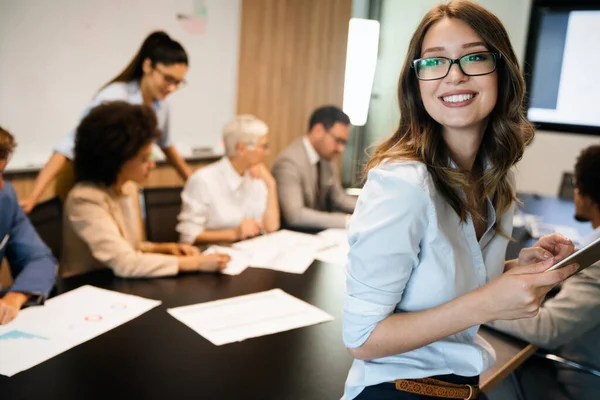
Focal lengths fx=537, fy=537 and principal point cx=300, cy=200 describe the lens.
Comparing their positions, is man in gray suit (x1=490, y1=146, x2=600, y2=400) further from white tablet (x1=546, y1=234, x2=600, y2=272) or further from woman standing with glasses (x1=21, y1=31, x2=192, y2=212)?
woman standing with glasses (x1=21, y1=31, x2=192, y2=212)

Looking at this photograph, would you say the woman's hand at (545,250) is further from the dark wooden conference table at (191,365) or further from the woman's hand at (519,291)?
the dark wooden conference table at (191,365)

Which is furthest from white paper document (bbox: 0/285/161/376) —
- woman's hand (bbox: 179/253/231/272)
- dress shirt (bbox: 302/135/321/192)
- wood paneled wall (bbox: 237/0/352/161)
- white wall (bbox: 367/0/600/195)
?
white wall (bbox: 367/0/600/195)

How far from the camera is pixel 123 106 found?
207cm

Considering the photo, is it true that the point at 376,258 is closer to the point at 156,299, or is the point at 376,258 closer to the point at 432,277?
the point at 432,277

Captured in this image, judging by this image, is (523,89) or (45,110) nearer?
(523,89)

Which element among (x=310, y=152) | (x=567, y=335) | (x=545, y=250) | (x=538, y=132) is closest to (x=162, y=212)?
(x=310, y=152)

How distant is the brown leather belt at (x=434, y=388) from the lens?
3.14 ft

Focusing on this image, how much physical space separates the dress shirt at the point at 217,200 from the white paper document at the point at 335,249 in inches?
18.4

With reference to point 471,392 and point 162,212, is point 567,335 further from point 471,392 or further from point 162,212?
point 162,212

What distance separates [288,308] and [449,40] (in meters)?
0.95

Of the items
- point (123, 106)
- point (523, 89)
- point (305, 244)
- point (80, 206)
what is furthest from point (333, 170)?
point (523, 89)

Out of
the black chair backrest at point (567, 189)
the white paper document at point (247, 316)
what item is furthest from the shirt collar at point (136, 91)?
the black chair backrest at point (567, 189)

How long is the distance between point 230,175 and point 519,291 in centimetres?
208

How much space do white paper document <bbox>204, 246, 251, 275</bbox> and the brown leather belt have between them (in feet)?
3.36
